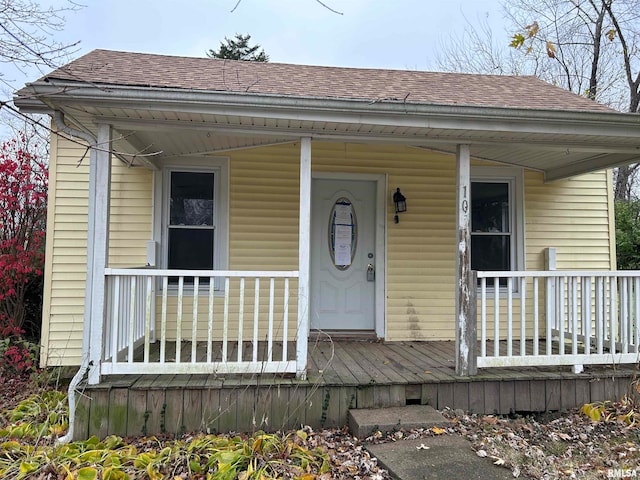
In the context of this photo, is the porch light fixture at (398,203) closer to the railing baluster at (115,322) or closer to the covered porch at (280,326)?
the covered porch at (280,326)

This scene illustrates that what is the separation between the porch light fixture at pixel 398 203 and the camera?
203 inches

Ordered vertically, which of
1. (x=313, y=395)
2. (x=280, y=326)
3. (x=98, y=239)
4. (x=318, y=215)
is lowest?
(x=313, y=395)

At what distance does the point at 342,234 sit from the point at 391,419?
249cm

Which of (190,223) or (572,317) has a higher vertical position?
(190,223)

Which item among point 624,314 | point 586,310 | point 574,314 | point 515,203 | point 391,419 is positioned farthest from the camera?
point 515,203

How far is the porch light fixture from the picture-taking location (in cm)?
516

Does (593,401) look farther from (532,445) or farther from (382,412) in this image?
A: (382,412)

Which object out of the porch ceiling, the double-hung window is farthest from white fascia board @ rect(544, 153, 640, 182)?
the double-hung window

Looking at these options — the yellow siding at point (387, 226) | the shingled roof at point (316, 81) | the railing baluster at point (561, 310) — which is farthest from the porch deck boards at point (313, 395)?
the shingled roof at point (316, 81)

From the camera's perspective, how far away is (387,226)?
5223mm

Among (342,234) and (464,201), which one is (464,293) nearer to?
(464,201)

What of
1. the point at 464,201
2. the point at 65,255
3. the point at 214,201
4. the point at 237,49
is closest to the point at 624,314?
the point at 464,201

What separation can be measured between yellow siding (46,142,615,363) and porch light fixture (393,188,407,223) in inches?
3.0

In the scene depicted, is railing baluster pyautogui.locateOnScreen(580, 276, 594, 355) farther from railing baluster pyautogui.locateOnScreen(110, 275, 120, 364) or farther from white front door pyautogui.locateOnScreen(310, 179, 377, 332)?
railing baluster pyautogui.locateOnScreen(110, 275, 120, 364)
